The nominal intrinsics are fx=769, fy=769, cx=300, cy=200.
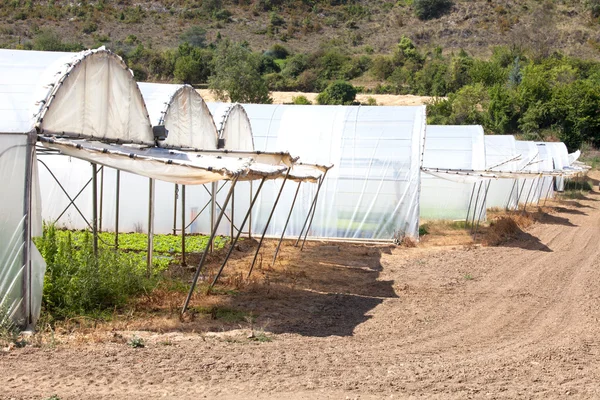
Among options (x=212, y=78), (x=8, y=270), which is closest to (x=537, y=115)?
(x=212, y=78)

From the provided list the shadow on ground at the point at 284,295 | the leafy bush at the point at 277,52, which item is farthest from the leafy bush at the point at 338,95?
the shadow on ground at the point at 284,295

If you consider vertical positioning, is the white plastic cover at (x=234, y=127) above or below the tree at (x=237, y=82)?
below

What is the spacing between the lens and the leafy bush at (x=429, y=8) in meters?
83.9

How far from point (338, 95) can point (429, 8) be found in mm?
35494

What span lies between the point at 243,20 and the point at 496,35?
2692 centimetres

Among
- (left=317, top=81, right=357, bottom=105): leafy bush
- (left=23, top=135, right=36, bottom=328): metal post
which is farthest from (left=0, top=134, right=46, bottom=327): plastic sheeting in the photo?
(left=317, top=81, right=357, bottom=105): leafy bush

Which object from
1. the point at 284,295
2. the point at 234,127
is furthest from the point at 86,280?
the point at 234,127

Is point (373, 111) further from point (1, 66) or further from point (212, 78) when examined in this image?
point (212, 78)

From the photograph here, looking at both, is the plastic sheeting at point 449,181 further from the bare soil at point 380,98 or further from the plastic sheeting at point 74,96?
the bare soil at point 380,98

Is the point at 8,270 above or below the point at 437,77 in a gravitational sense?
below

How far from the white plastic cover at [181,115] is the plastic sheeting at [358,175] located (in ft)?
12.3

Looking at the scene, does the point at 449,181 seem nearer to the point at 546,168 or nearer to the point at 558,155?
the point at 546,168

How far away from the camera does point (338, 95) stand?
5353 cm

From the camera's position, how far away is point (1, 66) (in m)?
12.4
